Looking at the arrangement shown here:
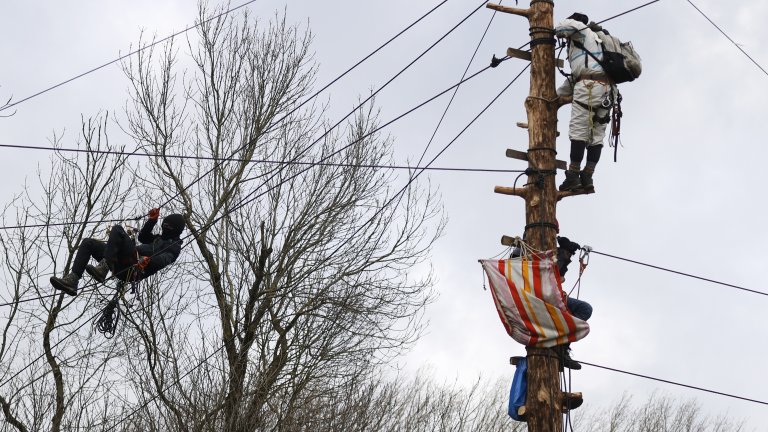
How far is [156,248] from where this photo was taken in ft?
35.5

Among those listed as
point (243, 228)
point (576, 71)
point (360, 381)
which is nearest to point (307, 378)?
point (360, 381)

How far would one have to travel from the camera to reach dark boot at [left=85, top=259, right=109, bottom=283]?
10.3 meters

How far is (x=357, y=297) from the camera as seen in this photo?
1684 cm

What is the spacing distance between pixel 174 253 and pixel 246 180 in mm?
6792

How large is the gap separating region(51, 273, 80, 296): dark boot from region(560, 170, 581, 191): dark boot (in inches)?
177

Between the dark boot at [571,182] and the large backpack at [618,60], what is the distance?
0.95 m

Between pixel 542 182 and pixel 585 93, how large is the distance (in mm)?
1043

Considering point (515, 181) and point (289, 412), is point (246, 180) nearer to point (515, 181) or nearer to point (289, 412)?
point (289, 412)

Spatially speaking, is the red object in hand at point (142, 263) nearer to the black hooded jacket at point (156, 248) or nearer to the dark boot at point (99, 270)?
the black hooded jacket at point (156, 248)

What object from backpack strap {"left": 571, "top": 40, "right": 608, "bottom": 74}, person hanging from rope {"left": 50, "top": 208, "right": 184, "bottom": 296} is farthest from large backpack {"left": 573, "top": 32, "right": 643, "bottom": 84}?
person hanging from rope {"left": 50, "top": 208, "right": 184, "bottom": 296}

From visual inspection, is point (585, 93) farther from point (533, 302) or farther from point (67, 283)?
point (67, 283)

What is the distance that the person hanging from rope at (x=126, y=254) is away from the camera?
10125mm

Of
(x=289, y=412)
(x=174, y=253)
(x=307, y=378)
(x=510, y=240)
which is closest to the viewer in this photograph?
(x=510, y=240)

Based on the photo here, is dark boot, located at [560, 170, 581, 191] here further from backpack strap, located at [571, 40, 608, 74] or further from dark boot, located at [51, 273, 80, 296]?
dark boot, located at [51, 273, 80, 296]
